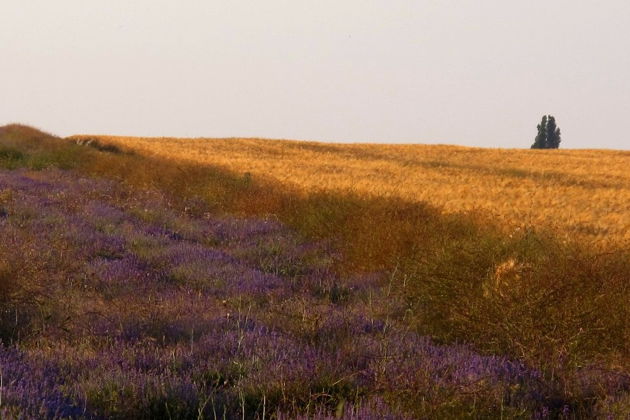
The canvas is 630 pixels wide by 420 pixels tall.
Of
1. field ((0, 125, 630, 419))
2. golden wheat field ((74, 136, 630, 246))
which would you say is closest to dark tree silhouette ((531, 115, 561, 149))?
golden wheat field ((74, 136, 630, 246))

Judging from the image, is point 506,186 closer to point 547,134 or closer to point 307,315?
point 307,315

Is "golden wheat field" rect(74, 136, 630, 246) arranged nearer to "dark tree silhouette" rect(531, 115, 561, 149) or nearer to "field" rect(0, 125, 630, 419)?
"field" rect(0, 125, 630, 419)

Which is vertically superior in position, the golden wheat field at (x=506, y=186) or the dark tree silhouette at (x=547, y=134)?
the dark tree silhouette at (x=547, y=134)

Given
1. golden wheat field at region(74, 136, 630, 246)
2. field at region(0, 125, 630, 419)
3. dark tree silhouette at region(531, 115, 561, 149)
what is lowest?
field at region(0, 125, 630, 419)

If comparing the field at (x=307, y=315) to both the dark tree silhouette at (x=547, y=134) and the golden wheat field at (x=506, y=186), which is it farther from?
the dark tree silhouette at (x=547, y=134)

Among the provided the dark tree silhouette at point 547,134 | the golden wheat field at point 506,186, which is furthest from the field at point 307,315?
the dark tree silhouette at point 547,134

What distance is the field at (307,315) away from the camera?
3.33m

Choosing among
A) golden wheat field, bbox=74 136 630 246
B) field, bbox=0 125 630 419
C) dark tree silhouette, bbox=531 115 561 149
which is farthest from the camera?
dark tree silhouette, bbox=531 115 561 149

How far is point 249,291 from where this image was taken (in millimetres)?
6191

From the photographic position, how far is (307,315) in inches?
196

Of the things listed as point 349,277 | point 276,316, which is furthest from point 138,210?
point 276,316

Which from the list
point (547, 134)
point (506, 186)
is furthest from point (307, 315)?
point (547, 134)

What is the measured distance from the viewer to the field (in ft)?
10.9

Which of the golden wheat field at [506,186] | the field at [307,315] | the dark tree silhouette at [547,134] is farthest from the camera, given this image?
the dark tree silhouette at [547,134]
